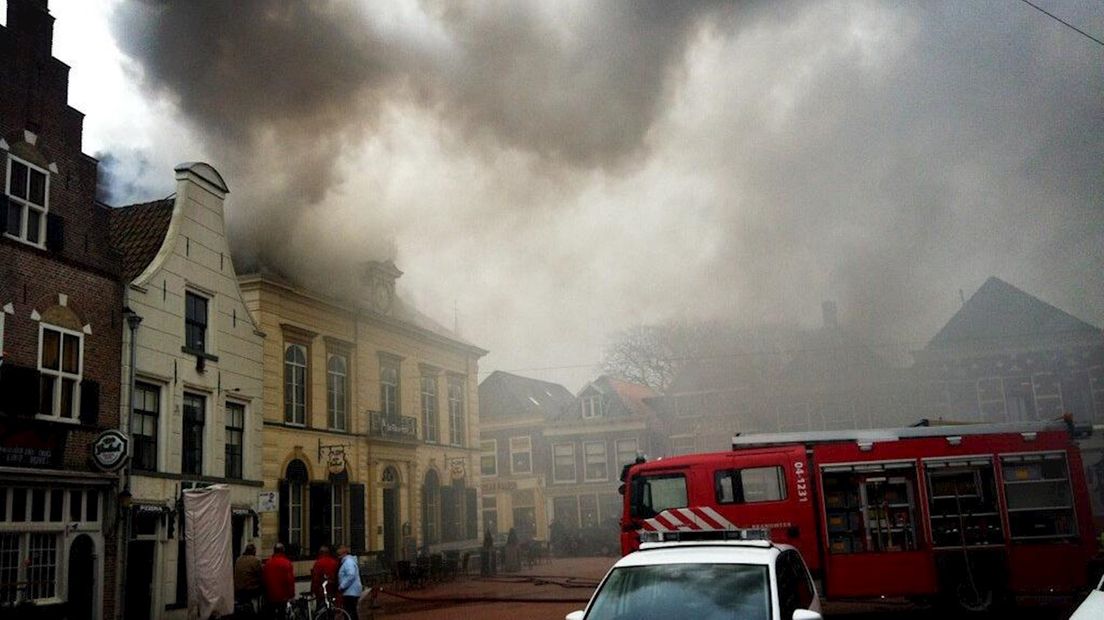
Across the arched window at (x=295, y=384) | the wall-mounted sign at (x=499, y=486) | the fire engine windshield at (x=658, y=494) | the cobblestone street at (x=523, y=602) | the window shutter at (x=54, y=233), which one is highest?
the window shutter at (x=54, y=233)

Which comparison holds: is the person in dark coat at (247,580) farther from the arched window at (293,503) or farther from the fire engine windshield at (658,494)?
the arched window at (293,503)

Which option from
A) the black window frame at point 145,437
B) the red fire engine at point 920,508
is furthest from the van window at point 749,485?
the black window frame at point 145,437

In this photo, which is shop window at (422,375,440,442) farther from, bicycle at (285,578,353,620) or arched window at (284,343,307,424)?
bicycle at (285,578,353,620)

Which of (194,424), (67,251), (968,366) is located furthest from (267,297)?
(968,366)

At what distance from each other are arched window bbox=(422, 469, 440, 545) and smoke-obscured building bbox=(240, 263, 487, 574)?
4cm

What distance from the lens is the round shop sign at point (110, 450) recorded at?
17266mm

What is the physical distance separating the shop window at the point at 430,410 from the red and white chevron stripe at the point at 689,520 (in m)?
18.9

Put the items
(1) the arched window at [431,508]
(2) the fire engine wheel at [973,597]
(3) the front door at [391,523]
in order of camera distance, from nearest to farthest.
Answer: (2) the fire engine wheel at [973,597]
(3) the front door at [391,523]
(1) the arched window at [431,508]

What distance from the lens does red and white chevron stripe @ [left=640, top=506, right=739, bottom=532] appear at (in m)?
15.6

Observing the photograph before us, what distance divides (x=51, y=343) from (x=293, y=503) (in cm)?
1008

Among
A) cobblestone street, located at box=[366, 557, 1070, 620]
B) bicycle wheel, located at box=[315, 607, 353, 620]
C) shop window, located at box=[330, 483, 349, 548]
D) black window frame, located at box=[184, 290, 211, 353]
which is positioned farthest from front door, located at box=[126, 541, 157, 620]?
shop window, located at box=[330, 483, 349, 548]

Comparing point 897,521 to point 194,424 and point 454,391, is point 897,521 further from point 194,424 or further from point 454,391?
point 454,391

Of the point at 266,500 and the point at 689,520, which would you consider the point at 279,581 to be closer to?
the point at 266,500

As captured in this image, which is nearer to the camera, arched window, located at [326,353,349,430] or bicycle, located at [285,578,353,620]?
A: bicycle, located at [285,578,353,620]
